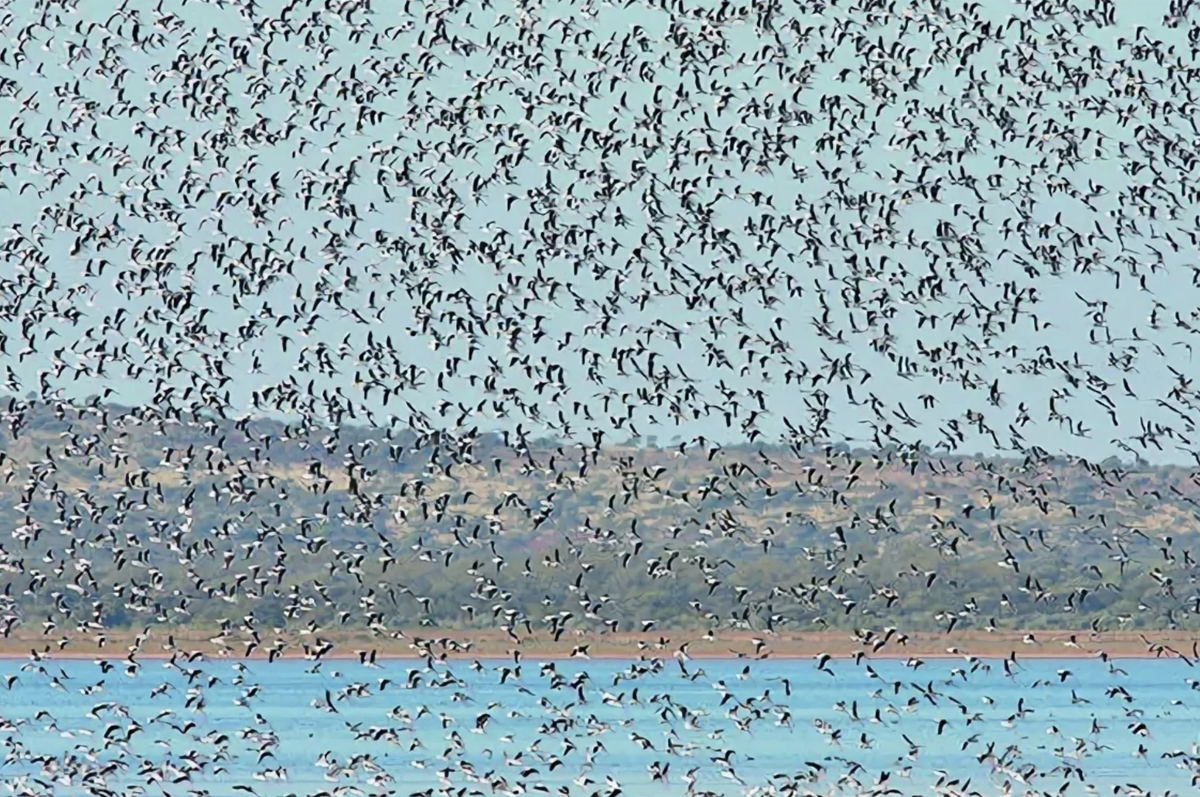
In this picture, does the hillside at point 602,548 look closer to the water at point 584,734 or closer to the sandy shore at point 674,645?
the sandy shore at point 674,645

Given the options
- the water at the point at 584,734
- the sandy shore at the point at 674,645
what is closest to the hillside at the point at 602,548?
the sandy shore at the point at 674,645

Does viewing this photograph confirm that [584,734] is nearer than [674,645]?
Yes

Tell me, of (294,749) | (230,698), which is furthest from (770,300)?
(230,698)

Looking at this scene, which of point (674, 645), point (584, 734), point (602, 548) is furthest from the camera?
point (674, 645)

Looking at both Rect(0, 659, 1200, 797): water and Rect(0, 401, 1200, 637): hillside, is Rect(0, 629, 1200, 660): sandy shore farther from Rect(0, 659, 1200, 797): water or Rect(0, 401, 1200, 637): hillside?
Rect(0, 659, 1200, 797): water

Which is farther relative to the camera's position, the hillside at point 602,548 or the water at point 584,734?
the hillside at point 602,548

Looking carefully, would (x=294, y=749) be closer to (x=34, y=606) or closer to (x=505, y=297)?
(x=505, y=297)

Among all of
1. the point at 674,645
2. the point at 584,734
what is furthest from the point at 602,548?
the point at 584,734

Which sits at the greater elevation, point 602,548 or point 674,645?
point 602,548

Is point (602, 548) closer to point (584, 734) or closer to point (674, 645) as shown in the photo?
point (674, 645)
